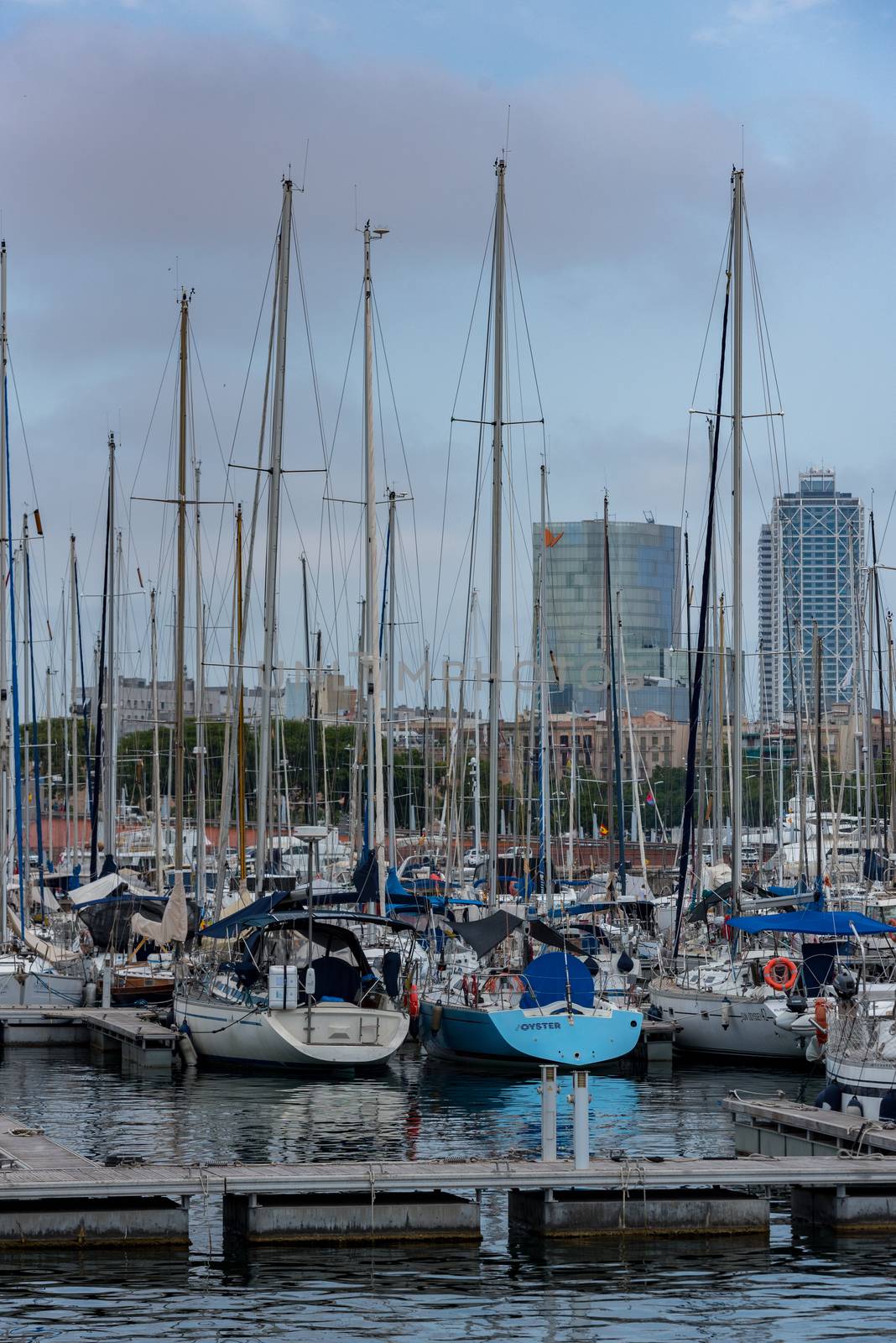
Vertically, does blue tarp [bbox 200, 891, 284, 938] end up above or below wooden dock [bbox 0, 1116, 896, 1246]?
above

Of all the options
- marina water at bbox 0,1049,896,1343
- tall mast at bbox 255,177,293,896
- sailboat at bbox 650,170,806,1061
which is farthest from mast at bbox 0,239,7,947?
marina water at bbox 0,1049,896,1343

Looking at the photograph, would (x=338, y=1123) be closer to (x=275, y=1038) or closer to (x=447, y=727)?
(x=275, y=1038)

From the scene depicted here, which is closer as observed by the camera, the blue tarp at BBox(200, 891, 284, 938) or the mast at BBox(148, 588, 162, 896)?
the blue tarp at BBox(200, 891, 284, 938)

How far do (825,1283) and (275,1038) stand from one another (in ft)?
57.4

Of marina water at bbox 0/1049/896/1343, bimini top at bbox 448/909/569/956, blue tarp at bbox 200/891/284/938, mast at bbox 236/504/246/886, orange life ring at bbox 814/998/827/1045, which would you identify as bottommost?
marina water at bbox 0/1049/896/1343

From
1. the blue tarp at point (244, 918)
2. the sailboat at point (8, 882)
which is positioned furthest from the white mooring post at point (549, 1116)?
the sailboat at point (8, 882)

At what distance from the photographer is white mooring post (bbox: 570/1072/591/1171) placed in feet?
72.5

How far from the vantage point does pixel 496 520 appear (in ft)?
137

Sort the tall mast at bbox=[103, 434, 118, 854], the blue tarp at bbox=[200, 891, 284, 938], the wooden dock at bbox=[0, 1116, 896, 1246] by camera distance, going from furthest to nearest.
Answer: the tall mast at bbox=[103, 434, 118, 854] < the blue tarp at bbox=[200, 891, 284, 938] < the wooden dock at bbox=[0, 1116, 896, 1246]

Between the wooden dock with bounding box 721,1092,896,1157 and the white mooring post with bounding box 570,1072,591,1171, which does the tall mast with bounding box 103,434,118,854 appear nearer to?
the wooden dock with bounding box 721,1092,896,1157

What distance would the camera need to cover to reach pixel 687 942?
4922cm

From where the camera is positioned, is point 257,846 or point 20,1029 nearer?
point 257,846

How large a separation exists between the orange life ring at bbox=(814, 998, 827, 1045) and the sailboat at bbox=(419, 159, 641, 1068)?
3519 mm

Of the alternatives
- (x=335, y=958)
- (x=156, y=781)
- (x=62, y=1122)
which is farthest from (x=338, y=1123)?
(x=156, y=781)
